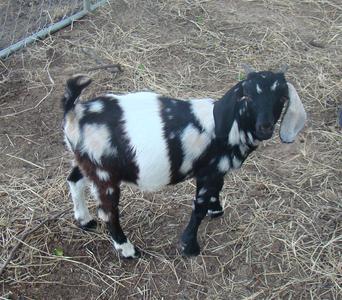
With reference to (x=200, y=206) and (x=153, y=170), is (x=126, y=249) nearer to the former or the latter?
(x=200, y=206)

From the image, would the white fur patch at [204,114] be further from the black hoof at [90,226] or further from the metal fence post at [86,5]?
the metal fence post at [86,5]

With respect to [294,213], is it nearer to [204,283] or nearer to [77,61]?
[204,283]

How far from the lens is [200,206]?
284 centimetres

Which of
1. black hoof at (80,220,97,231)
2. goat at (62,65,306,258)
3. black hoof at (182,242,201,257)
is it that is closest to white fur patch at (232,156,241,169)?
goat at (62,65,306,258)

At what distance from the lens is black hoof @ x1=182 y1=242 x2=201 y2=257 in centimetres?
303

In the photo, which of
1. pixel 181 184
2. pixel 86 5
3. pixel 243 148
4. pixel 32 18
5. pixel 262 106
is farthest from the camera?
pixel 86 5

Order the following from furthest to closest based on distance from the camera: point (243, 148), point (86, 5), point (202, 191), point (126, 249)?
1. point (86, 5)
2. point (126, 249)
3. point (202, 191)
4. point (243, 148)

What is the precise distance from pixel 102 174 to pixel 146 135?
11.9 inches

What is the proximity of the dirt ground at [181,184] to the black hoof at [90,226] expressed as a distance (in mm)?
33

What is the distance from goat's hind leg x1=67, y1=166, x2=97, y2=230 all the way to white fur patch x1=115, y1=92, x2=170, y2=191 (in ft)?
1.46

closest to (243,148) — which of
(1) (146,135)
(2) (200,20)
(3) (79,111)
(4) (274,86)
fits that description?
(4) (274,86)

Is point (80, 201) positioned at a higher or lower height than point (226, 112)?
lower

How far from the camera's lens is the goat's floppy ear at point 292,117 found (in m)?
2.52

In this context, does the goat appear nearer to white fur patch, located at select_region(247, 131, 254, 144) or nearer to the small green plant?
white fur patch, located at select_region(247, 131, 254, 144)
